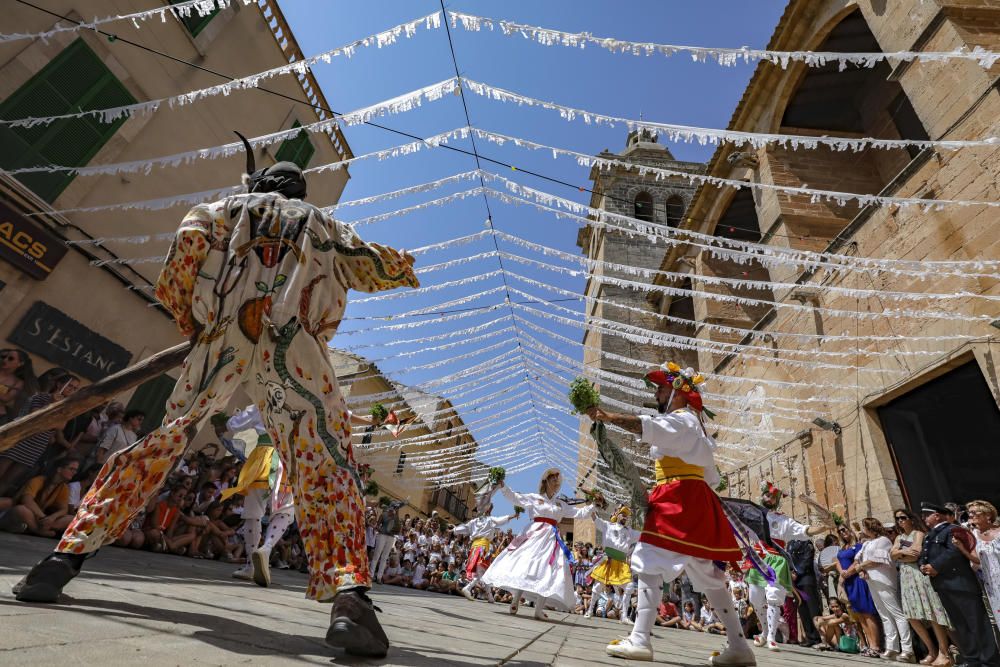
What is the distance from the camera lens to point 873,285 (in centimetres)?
867

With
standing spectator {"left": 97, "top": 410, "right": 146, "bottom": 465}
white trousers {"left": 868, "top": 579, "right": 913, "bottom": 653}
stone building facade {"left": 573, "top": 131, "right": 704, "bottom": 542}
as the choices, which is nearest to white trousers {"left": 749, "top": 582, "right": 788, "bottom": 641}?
white trousers {"left": 868, "top": 579, "right": 913, "bottom": 653}

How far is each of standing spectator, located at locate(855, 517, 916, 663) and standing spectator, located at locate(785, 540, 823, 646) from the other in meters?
1.39

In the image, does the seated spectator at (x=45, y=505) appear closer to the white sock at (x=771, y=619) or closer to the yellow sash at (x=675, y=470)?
the yellow sash at (x=675, y=470)

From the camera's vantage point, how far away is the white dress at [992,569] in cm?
510

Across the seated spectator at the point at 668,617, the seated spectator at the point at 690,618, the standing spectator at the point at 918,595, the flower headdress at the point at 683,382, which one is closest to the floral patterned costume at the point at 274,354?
the flower headdress at the point at 683,382

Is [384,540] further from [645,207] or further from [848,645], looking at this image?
[645,207]

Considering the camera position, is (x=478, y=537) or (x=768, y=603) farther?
(x=478, y=537)

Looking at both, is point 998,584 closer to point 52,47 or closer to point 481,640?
point 481,640

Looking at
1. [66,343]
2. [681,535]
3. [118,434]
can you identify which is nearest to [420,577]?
[118,434]

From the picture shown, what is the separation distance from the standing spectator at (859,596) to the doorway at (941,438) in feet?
5.92

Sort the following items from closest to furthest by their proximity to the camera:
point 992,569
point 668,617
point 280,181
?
point 280,181 → point 992,569 → point 668,617

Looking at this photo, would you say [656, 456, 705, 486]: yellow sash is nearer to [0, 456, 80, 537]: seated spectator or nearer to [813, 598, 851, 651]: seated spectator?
[0, 456, 80, 537]: seated spectator

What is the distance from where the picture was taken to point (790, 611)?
9.07m

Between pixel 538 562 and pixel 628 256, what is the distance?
61.7ft
